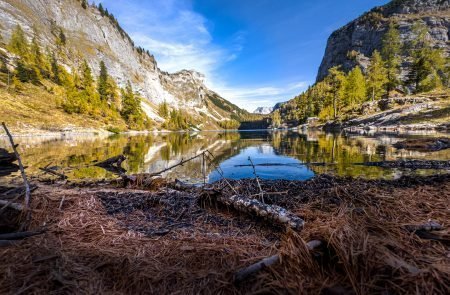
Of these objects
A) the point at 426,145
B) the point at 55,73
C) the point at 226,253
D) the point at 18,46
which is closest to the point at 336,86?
the point at 426,145

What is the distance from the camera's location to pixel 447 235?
2.36 meters

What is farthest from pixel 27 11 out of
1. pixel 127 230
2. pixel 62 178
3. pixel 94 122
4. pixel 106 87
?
pixel 127 230

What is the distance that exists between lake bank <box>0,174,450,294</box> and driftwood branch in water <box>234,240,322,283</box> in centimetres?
4

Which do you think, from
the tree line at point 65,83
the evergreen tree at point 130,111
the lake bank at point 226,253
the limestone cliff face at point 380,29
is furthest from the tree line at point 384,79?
the tree line at point 65,83

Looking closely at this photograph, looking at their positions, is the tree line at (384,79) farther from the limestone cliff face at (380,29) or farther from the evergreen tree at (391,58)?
the limestone cliff face at (380,29)

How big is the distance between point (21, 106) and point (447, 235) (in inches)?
2876

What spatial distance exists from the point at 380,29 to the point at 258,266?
586ft

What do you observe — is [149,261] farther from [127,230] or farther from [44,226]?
[44,226]

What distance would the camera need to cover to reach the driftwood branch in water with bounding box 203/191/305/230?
3.06 m

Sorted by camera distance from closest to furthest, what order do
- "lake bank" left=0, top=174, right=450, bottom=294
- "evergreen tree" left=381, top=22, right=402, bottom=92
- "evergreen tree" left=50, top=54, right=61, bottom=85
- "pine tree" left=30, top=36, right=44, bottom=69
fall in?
"lake bank" left=0, top=174, right=450, bottom=294 → "evergreen tree" left=381, top=22, right=402, bottom=92 → "pine tree" left=30, top=36, right=44, bottom=69 → "evergreen tree" left=50, top=54, right=61, bottom=85

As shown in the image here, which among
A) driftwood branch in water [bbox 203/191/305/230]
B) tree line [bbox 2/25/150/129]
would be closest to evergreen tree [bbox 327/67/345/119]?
driftwood branch in water [bbox 203/191/305/230]

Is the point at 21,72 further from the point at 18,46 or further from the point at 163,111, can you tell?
the point at 163,111

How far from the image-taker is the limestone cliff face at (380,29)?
364 feet

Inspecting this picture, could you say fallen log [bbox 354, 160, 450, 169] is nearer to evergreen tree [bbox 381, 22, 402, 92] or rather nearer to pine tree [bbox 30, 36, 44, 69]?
evergreen tree [bbox 381, 22, 402, 92]
